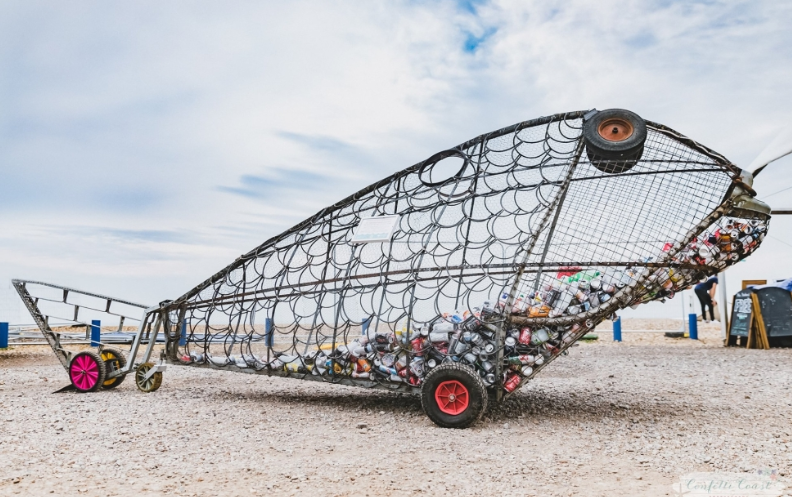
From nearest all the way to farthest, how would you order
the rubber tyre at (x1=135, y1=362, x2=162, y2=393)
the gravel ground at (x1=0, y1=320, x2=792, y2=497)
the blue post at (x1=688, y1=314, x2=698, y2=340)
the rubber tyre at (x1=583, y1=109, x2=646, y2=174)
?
the gravel ground at (x1=0, y1=320, x2=792, y2=497) < the rubber tyre at (x1=583, y1=109, x2=646, y2=174) < the rubber tyre at (x1=135, y1=362, x2=162, y2=393) < the blue post at (x1=688, y1=314, x2=698, y2=340)

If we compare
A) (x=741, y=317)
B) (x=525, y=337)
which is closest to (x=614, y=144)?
(x=525, y=337)

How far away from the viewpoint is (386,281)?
22.0ft

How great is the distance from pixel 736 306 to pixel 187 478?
44.3 ft

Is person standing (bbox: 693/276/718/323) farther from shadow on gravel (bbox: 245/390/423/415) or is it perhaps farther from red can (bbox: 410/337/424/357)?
red can (bbox: 410/337/424/357)

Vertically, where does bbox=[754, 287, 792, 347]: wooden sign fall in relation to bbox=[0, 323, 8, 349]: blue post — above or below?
above

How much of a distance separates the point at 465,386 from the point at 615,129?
2.82 metres

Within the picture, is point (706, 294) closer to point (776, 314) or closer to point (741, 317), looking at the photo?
point (741, 317)

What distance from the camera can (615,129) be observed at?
6184 mm

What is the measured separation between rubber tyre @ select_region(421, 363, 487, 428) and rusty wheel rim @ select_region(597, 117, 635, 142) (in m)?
2.56

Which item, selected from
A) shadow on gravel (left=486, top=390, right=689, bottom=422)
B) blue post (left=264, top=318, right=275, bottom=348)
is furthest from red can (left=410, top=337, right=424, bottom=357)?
blue post (left=264, top=318, right=275, bottom=348)

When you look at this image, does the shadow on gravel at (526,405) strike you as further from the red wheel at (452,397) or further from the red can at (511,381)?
the red wheel at (452,397)

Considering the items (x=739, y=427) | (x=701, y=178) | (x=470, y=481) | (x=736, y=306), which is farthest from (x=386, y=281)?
(x=736, y=306)

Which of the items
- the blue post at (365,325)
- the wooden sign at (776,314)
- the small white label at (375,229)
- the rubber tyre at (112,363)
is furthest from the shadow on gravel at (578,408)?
the wooden sign at (776,314)

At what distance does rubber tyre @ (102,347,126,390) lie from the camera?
8.53m
